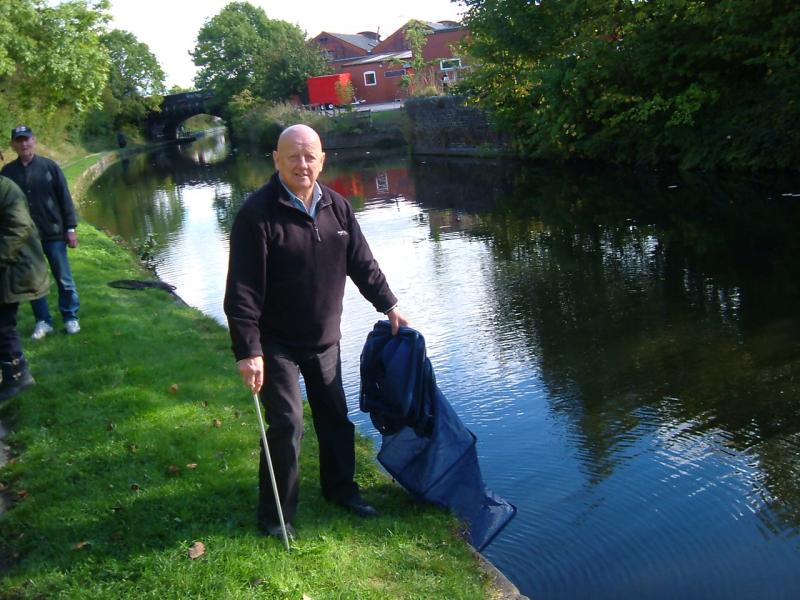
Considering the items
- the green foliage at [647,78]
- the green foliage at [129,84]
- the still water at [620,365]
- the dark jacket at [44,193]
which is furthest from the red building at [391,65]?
the dark jacket at [44,193]

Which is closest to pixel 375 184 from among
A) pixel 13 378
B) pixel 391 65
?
pixel 13 378

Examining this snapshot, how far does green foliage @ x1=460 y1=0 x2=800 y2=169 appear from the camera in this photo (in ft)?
67.4

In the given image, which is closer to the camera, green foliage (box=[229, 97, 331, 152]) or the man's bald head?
the man's bald head

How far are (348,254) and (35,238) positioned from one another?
361 centimetres

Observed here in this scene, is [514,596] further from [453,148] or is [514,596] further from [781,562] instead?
[453,148]

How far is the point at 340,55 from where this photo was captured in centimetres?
9481

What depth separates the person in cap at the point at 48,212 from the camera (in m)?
8.52

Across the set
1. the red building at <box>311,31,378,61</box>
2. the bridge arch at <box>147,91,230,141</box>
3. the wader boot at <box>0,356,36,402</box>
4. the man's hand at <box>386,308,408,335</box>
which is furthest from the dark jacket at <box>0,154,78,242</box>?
the red building at <box>311,31,378,61</box>

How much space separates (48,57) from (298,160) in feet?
90.0

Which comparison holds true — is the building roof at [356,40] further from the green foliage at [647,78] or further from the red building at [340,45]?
the green foliage at [647,78]

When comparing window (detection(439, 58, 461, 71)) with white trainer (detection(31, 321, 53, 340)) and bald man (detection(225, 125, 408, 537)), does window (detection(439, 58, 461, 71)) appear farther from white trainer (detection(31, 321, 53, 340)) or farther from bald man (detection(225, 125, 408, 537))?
bald man (detection(225, 125, 408, 537))

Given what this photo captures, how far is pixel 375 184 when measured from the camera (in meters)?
30.1

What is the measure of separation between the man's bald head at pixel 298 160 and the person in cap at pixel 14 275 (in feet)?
10.9

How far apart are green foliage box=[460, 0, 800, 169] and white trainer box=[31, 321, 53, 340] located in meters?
A: 16.9
